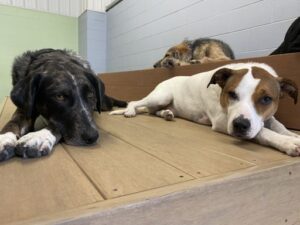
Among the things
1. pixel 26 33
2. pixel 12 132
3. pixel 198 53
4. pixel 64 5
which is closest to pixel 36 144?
pixel 12 132

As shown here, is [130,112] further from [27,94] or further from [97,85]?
[27,94]

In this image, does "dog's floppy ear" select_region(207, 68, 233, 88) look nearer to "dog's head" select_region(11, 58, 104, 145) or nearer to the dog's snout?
"dog's head" select_region(11, 58, 104, 145)

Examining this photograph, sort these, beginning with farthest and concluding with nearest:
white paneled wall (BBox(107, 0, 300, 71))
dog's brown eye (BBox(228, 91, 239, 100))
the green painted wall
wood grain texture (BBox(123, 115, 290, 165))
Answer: the green painted wall
white paneled wall (BBox(107, 0, 300, 71))
dog's brown eye (BBox(228, 91, 239, 100))
wood grain texture (BBox(123, 115, 290, 165))

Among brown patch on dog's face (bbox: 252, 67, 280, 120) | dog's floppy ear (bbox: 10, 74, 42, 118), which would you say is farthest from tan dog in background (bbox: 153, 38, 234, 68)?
dog's floppy ear (bbox: 10, 74, 42, 118)

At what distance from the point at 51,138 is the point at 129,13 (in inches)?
165

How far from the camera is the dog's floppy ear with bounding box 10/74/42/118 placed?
4.26 ft

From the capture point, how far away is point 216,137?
5.00 feet

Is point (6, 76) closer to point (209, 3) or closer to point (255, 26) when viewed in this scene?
point (209, 3)

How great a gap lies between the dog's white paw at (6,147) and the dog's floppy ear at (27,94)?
0.24 metres

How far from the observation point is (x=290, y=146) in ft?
3.79

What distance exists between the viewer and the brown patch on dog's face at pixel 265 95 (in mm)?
1349

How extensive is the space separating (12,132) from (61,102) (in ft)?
0.78

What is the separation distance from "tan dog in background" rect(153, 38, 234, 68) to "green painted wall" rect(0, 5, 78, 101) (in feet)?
11.1

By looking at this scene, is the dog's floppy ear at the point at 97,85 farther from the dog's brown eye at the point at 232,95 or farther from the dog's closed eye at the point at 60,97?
the dog's brown eye at the point at 232,95
